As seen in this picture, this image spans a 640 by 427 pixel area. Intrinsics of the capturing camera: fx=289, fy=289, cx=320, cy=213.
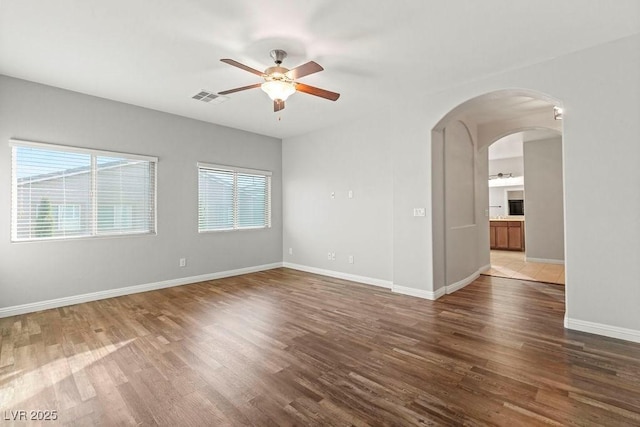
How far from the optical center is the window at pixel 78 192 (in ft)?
11.7

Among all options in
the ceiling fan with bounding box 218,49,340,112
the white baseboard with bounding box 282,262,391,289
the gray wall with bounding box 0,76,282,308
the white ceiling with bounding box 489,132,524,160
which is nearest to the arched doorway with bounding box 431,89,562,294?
the white baseboard with bounding box 282,262,391,289

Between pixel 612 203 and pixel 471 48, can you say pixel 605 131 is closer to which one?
pixel 612 203

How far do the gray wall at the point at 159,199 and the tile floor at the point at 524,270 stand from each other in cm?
483

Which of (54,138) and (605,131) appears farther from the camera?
(54,138)

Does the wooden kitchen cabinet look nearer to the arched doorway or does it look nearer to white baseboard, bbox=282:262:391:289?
the arched doorway

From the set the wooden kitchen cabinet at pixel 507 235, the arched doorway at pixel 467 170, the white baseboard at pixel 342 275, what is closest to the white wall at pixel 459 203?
the arched doorway at pixel 467 170

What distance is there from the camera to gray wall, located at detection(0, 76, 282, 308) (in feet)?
11.5

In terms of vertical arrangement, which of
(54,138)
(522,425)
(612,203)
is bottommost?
(522,425)

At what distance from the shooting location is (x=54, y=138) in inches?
148

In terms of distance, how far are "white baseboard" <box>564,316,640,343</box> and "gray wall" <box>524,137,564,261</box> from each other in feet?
14.8

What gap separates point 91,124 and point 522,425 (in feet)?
18.2

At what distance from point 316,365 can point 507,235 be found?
839 centimetres

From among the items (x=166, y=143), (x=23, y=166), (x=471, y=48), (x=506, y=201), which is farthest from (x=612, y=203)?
(x=506, y=201)

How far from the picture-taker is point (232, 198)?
571 centimetres
